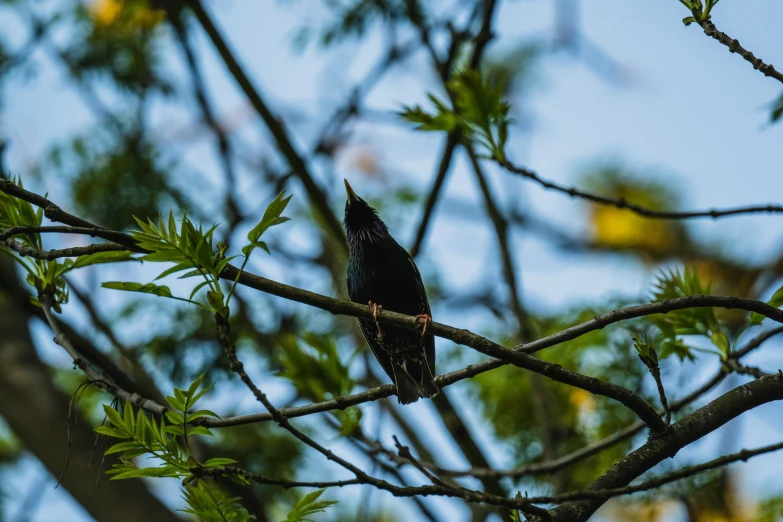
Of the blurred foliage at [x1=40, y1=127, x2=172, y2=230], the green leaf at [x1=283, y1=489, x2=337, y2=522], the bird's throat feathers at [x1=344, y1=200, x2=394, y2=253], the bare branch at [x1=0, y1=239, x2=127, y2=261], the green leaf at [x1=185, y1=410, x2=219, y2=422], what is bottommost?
the green leaf at [x1=283, y1=489, x2=337, y2=522]

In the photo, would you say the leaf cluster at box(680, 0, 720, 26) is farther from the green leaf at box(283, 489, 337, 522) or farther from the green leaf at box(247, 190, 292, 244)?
the green leaf at box(283, 489, 337, 522)

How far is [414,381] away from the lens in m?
3.91

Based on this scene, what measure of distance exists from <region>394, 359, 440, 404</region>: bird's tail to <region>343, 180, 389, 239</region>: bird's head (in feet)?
2.69

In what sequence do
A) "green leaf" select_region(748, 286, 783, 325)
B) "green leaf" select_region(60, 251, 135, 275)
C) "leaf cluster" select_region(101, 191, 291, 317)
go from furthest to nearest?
"green leaf" select_region(748, 286, 783, 325) → "green leaf" select_region(60, 251, 135, 275) → "leaf cluster" select_region(101, 191, 291, 317)

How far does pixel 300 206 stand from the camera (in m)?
7.09

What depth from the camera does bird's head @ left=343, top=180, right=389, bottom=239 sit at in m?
4.86

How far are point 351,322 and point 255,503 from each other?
2.08 metres

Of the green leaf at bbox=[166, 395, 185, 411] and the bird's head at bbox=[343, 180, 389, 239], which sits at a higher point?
the bird's head at bbox=[343, 180, 389, 239]

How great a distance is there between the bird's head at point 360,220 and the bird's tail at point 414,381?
32.3 inches

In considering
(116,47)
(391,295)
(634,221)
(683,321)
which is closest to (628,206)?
(683,321)

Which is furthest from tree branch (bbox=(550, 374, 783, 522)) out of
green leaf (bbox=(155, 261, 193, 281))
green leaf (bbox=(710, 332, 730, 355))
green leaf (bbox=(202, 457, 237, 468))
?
green leaf (bbox=(155, 261, 193, 281))

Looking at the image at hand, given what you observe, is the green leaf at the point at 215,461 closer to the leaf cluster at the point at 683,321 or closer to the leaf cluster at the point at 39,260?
the leaf cluster at the point at 39,260

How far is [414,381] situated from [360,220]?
1366 mm

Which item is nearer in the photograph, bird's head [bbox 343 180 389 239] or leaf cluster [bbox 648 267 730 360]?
leaf cluster [bbox 648 267 730 360]
